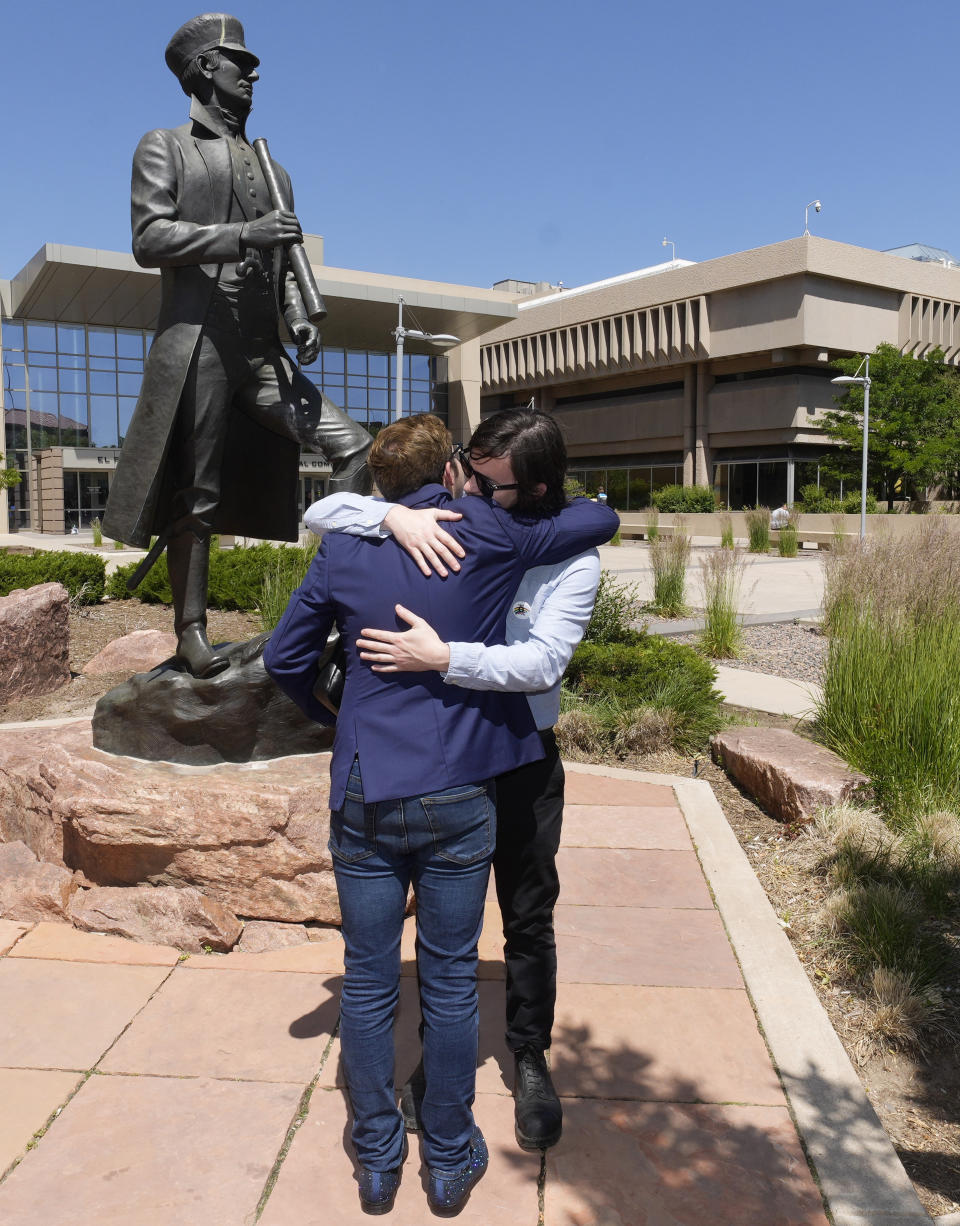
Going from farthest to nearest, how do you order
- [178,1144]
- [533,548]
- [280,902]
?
[280,902]
[178,1144]
[533,548]

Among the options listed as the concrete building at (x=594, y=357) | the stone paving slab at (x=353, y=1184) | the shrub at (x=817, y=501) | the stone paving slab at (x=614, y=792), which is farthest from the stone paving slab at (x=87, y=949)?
the shrub at (x=817, y=501)

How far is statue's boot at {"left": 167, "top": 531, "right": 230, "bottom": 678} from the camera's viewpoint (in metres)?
4.59

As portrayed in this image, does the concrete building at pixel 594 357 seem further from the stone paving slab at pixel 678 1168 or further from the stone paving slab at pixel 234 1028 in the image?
the stone paving slab at pixel 678 1168

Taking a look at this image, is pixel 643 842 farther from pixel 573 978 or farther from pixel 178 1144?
pixel 178 1144

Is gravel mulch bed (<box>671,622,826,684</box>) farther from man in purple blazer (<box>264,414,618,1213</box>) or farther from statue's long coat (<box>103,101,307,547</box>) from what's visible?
man in purple blazer (<box>264,414,618,1213</box>)

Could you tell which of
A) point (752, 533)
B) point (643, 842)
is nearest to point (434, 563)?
point (643, 842)

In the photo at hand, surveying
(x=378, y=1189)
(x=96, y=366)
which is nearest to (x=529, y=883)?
(x=378, y=1189)

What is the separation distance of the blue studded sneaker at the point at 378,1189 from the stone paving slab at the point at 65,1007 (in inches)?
41.4

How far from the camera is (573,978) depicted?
3.43 metres

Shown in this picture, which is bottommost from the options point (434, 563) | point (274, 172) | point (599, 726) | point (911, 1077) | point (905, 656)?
point (911, 1077)

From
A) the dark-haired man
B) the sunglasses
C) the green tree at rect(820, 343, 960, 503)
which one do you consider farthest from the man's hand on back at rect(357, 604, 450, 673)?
the green tree at rect(820, 343, 960, 503)

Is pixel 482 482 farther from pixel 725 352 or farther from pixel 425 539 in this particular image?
pixel 725 352

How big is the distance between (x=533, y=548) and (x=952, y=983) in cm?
246

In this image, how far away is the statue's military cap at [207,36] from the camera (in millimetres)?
4215
